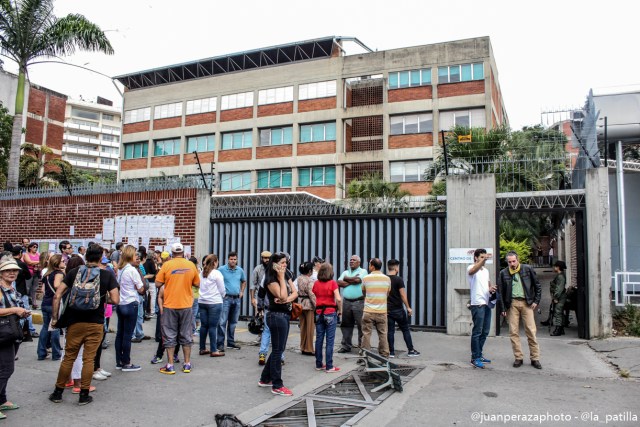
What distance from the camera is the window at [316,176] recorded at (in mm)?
33469

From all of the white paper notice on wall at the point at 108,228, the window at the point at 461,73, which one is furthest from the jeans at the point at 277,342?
the window at the point at 461,73

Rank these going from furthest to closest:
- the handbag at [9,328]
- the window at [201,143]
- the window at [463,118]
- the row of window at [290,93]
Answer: the window at [201,143] < the row of window at [290,93] < the window at [463,118] < the handbag at [9,328]

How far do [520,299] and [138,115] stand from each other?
3835cm

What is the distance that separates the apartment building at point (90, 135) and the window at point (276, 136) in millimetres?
51760

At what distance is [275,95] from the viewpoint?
116ft

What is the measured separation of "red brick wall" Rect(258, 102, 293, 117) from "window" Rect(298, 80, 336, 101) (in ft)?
3.35

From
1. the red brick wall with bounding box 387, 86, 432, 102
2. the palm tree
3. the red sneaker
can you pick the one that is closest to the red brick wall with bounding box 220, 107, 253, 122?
the red brick wall with bounding box 387, 86, 432, 102

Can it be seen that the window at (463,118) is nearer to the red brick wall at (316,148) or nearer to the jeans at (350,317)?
the red brick wall at (316,148)

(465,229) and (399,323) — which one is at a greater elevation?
(465,229)

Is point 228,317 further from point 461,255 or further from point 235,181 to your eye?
point 235,181

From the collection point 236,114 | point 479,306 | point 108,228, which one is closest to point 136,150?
point 236,114

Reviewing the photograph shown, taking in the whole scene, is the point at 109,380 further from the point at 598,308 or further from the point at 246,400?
the point at 598,308

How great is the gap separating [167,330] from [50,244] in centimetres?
954

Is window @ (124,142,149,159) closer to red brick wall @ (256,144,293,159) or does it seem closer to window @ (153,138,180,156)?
window @ (153,138,180,156)
